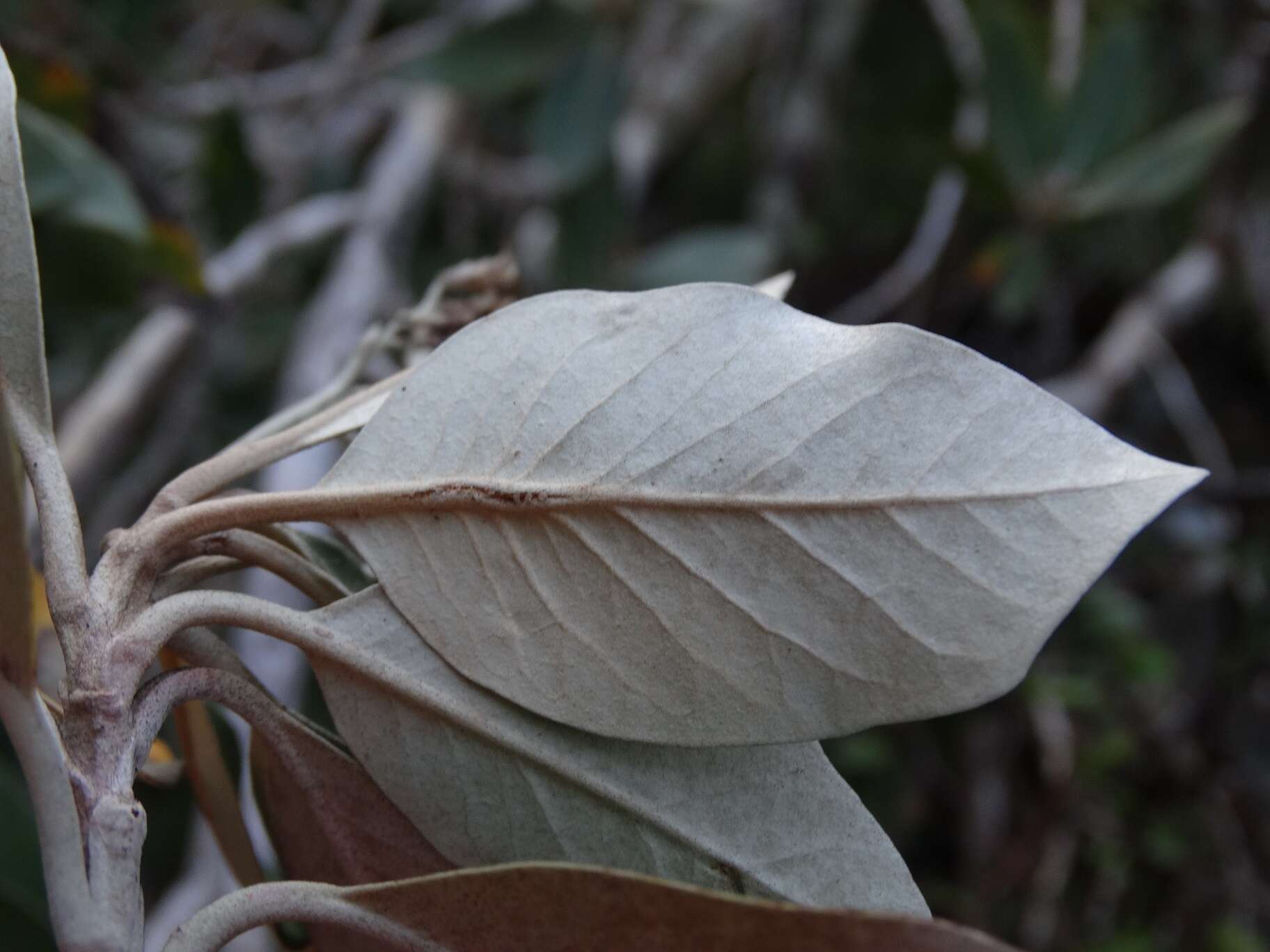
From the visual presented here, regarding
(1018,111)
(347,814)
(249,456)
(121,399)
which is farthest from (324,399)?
(1018,111)

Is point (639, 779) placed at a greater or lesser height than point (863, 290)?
greater

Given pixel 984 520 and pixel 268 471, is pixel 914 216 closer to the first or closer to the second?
pixel 268 471

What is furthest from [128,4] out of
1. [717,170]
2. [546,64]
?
[717,170]

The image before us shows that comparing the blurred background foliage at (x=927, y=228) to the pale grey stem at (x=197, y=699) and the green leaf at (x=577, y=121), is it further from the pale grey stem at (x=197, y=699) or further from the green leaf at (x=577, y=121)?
the pale grey stem at (x=197, y=699)

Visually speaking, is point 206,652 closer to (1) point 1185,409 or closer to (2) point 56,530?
(2) point 56,530

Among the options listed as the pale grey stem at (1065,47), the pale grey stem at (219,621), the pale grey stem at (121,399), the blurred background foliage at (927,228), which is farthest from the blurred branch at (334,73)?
the pale grey stem at (219,621)

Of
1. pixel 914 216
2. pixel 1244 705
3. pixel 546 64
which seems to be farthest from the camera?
pixel 914 216

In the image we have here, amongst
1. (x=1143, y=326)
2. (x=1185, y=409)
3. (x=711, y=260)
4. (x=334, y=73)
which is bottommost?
(x=1185, y=409)
